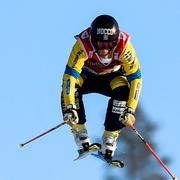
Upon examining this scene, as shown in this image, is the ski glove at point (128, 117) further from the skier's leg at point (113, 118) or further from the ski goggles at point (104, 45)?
the ski goggles at point (104, 45)

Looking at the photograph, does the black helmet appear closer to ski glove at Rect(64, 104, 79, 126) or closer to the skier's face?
the skier's face

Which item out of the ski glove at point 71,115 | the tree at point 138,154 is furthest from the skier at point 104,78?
the tree at point 138,154

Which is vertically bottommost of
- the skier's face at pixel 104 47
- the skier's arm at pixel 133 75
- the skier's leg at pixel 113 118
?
the skier's leg at pixel 113 118

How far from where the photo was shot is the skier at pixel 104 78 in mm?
26125

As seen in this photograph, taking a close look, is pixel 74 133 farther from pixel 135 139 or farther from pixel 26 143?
pixel 135 139

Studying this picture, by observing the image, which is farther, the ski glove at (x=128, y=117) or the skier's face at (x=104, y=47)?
the ski glove at (x=128, y=117)

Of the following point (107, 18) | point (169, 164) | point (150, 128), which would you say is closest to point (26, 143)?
point (107, 18)

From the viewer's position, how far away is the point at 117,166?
27672mm

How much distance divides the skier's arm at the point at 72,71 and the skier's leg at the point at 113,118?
118 cm

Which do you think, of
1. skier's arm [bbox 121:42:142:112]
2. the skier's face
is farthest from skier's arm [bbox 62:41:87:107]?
skier's arm [bbox 121:42:142:112]

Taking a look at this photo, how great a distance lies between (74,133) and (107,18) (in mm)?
3015

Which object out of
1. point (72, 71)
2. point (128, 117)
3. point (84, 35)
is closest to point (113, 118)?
point (128, 117)

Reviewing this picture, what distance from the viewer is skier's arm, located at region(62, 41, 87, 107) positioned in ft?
86.5

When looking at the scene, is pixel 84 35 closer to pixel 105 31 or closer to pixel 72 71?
pixel 105 31
